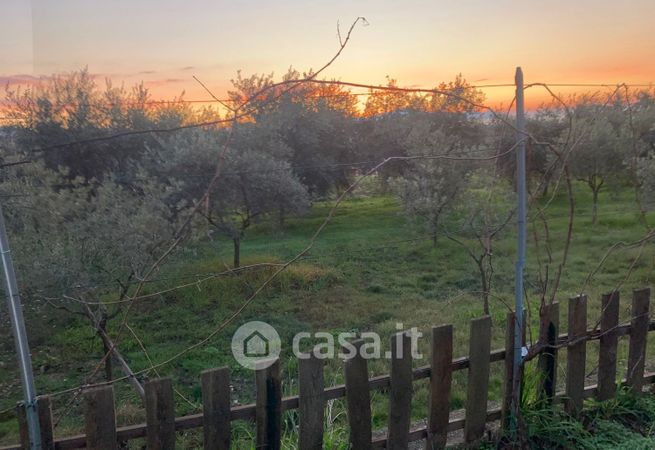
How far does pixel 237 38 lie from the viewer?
151 inches

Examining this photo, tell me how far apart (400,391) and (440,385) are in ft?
0.71

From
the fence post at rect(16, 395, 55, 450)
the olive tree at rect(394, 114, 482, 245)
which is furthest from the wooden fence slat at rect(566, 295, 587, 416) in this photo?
the olive tree at rect(394, 114, 482, 245)

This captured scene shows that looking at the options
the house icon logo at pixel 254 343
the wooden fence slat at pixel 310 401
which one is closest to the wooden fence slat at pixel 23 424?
the wooden fence slat at pixel 310 401

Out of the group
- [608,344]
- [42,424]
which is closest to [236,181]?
[608,344]

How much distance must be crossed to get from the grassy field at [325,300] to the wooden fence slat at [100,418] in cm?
88

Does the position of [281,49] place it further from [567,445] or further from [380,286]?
[380,286]

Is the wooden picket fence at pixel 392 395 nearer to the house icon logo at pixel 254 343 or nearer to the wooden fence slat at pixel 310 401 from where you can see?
the wooden fence slat at pixel 310 401

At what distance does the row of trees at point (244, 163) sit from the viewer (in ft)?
14.0

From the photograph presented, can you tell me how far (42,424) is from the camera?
1.79m

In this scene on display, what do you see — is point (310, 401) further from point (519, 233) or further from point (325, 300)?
point (325, 300)

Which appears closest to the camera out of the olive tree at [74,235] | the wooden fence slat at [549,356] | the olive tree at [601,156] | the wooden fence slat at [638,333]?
the wooden fence slat at [549,356]

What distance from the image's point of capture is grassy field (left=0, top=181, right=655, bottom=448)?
3.89 metres

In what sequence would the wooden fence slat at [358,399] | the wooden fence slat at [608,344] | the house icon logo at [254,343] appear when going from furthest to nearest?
the house icon logo at [254,343] < the wooden fence slat at [608,344] < the wooden fence slat at [358,399]

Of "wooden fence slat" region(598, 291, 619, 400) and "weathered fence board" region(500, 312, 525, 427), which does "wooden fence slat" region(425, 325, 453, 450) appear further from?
"wooden fence slat" region(598, 291, 619, 400)
